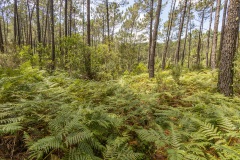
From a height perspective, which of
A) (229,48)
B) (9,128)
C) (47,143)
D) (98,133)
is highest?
(229,48)

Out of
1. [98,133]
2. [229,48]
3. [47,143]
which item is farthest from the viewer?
[229,48]

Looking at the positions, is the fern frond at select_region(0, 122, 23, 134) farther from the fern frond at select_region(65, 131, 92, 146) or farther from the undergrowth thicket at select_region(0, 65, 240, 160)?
the fern frond at select_region(65, 131, 92, 146)

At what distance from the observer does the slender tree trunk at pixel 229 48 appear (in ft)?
12.2

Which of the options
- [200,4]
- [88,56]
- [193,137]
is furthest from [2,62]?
[200,4]

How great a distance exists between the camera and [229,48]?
3863mm

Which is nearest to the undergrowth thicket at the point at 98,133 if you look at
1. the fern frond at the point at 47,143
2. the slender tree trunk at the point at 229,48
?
the fern frond at the point at 47,143

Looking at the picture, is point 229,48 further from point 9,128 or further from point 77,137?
point 9,128

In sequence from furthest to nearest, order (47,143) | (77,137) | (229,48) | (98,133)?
(229,48)
(98,133)
(77,137)
(47,143)

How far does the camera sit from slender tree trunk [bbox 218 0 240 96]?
3.73 m

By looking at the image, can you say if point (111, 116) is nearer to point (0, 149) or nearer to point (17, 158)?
point (17, 158)

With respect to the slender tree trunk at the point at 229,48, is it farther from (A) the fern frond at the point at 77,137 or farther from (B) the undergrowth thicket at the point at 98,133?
(A) the fern frond at the point at 77,137

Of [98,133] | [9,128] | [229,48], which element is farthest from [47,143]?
[229,48]

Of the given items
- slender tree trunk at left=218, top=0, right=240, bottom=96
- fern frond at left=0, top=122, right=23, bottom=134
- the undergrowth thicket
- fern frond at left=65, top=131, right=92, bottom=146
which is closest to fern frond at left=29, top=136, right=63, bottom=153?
the undergrowth thicket

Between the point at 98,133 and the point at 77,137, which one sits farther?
the point at 98,133
